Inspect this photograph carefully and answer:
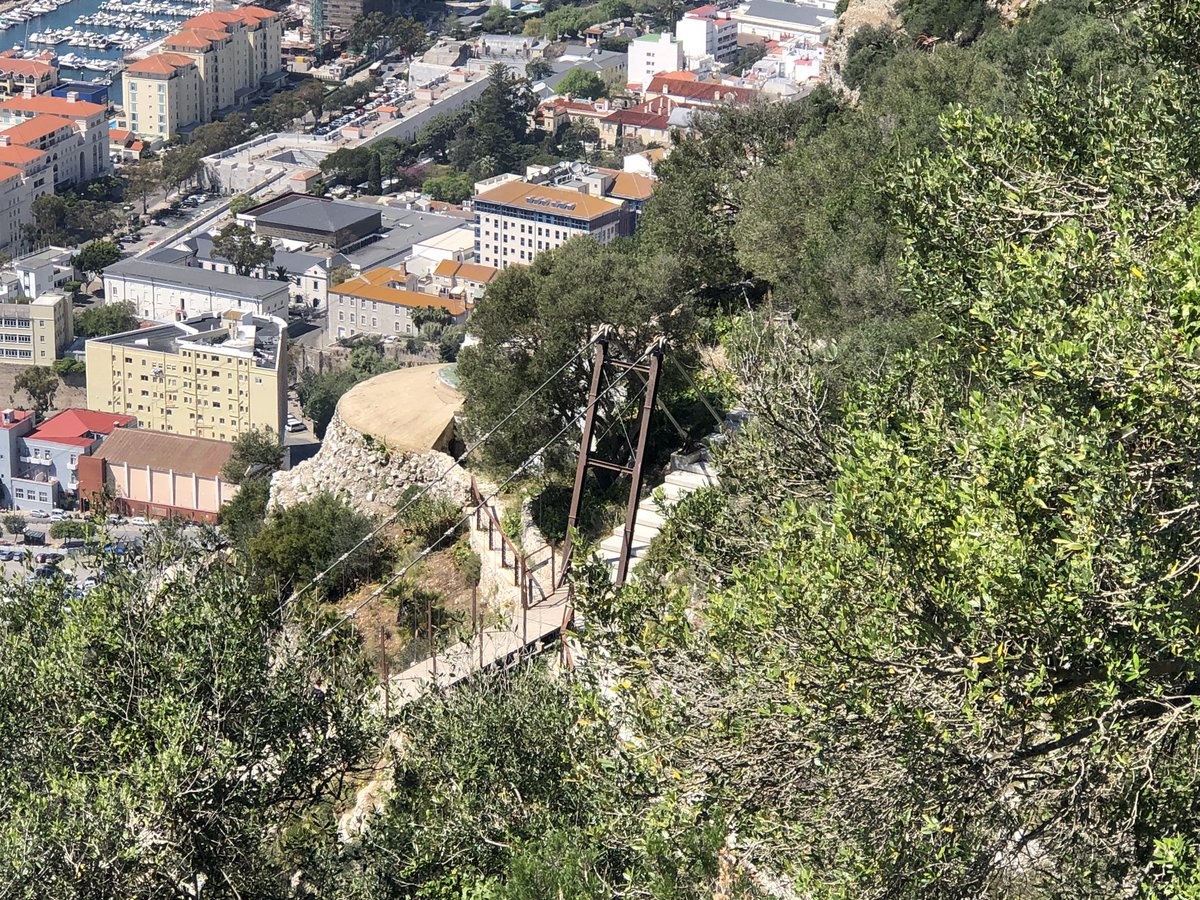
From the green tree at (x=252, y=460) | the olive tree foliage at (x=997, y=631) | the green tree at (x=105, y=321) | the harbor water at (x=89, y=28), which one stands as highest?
the olive tree foliage at (x=997, y=631)

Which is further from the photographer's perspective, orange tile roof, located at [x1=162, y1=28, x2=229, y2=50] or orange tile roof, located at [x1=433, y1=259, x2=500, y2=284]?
orange tile roof, located at [x1=162, y1=28, x2=229, y2=50]

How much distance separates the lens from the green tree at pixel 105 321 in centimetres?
5053

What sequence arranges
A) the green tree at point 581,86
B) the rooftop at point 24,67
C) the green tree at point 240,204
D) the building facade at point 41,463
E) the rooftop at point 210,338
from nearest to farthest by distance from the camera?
1. the building facade at point 41,463
2. the rooftop at point 210,338
3. the green tree at point 240,204
4. the green tree at point 581,86
5. the rooftop at point 24,67

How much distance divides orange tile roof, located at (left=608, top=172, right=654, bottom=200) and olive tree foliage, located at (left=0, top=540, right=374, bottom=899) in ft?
154

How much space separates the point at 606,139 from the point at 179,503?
3287 centimetres

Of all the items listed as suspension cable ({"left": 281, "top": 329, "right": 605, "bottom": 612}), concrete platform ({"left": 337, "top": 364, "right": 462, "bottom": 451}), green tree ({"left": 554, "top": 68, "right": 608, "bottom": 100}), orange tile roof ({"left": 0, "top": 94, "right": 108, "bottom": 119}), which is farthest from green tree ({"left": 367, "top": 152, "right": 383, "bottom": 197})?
suspension cable ({"left": 281, "top": 329, "right": 605, "bottom": 612})

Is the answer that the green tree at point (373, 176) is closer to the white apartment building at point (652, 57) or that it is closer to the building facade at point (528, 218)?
the building facade at point (528, 218)

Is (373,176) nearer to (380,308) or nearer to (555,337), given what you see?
(380,308)

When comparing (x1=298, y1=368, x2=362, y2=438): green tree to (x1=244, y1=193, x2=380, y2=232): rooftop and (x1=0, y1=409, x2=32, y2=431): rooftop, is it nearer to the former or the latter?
(x1=0, y1=409, x2=32, y2=431): rooftop

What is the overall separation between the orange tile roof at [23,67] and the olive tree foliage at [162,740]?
71.6m

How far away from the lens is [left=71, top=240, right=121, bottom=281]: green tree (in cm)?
5509

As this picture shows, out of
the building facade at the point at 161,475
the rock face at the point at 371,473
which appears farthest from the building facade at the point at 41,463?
the rock face at the point at 371,473

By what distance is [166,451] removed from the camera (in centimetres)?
3938

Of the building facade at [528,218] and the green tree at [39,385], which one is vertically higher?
the building facade at [528,218]
